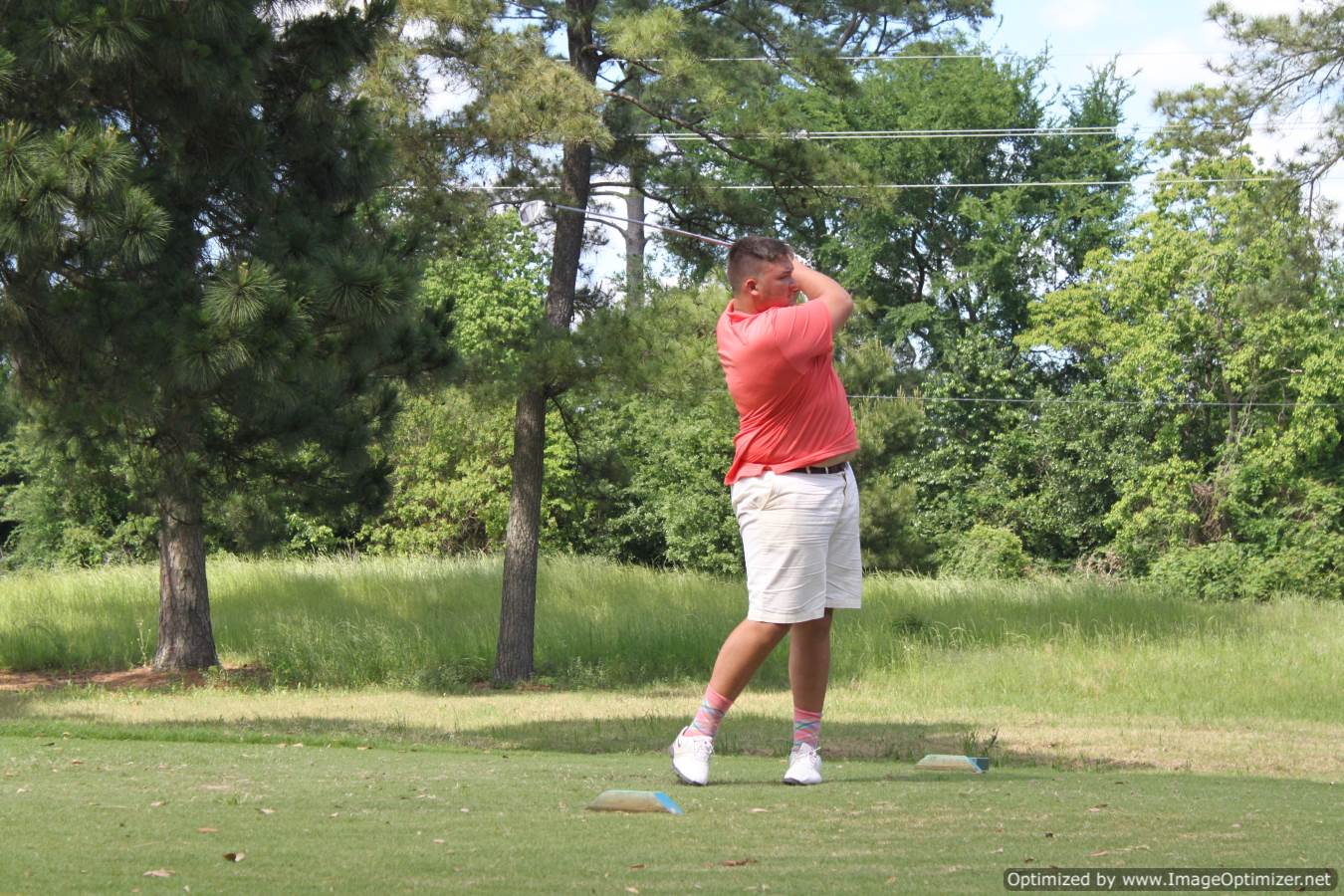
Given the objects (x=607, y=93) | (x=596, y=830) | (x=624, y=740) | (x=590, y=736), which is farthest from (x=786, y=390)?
(x=607, y=93)

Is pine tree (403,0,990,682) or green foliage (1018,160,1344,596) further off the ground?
pine tree (403,0,990,682)

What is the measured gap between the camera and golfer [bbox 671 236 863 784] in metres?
5.24

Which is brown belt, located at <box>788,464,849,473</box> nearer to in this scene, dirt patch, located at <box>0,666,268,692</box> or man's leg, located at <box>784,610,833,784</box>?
man's leg, located at <box>784,610,833,784</box>

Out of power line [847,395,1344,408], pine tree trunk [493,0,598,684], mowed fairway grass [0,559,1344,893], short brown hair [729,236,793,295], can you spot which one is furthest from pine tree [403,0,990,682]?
power line [847,395,1344,408]

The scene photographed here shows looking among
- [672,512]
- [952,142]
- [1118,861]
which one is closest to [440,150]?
[1118,861]

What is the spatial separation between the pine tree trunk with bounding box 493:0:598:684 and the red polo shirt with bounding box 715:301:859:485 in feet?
37.8

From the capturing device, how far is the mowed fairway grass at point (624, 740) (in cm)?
378

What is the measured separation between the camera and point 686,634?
17.5 metres

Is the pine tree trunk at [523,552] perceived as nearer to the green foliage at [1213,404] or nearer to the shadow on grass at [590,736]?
the shadow on grass at [590,736]

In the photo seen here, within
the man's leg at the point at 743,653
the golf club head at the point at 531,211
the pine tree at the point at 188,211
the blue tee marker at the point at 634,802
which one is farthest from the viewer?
the golf club head at the point at 531,211

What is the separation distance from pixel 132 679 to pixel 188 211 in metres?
8.70

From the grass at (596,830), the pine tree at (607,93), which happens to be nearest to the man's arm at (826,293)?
the grass at (596,830)

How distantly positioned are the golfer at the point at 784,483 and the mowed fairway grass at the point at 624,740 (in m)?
0.43

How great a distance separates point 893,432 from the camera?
34.8 m
